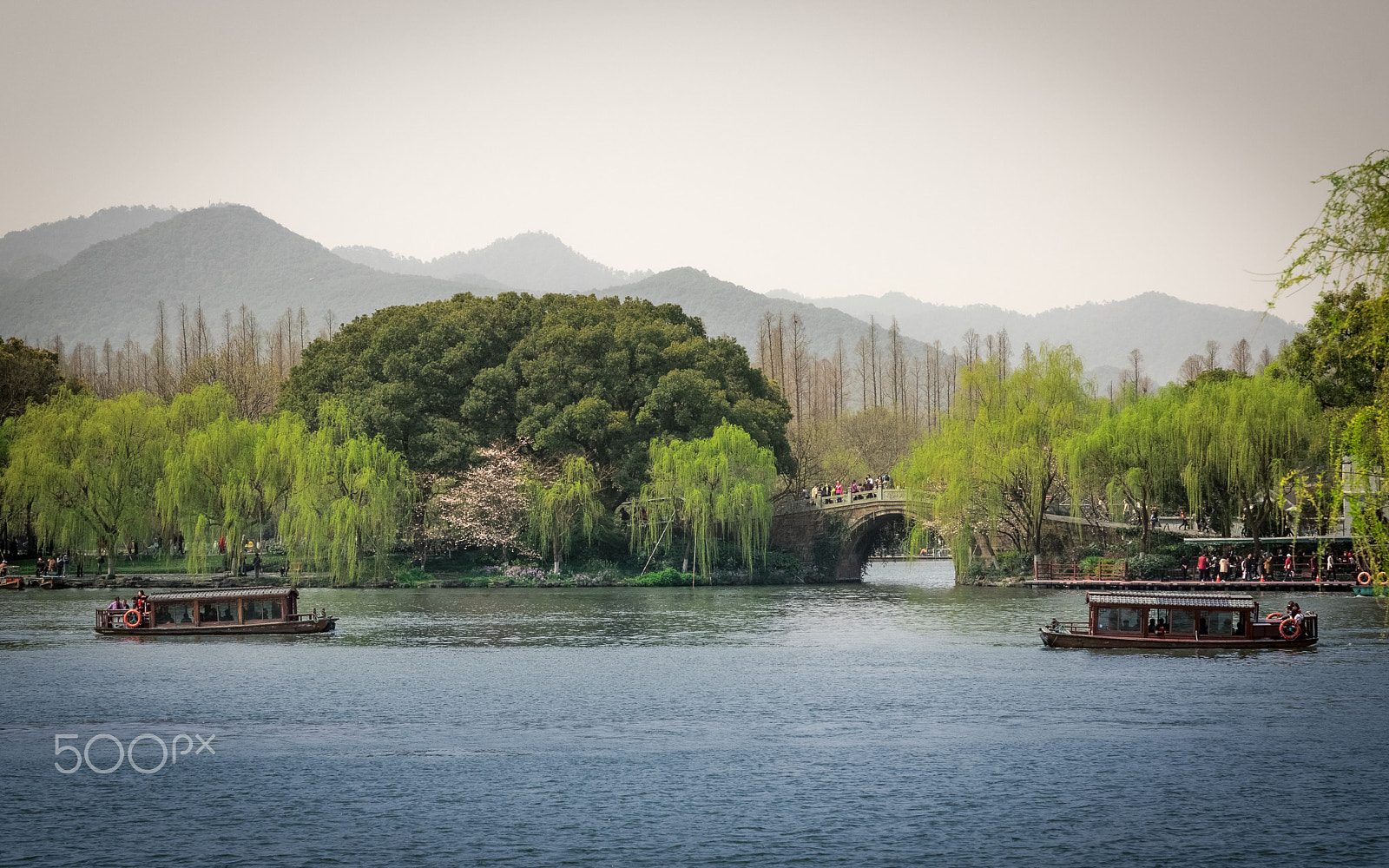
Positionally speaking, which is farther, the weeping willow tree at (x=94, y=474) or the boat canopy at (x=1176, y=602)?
the weeping willow tree at (x=94, y=474)

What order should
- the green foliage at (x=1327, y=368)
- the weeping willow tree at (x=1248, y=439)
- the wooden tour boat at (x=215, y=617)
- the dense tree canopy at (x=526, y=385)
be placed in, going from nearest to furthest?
1. the wooden tour boat at (x=215, y=617)
2. the green foliage at (x=1327, y=368)
3. the weeping willow tree at (x=1248, y=439)
4. the dense tree canopy at (x=526, y=385)

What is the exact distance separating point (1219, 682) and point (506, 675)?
61.4ft

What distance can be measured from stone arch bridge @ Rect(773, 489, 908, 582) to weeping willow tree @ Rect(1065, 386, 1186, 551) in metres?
13.9

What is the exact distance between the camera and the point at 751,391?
255 ft

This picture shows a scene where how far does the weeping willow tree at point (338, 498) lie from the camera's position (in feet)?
197

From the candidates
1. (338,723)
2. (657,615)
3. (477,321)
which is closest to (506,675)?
(338,723)

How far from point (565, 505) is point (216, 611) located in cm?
2351

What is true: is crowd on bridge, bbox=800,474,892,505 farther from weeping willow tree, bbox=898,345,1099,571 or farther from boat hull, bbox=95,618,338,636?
boat hull, bbox=95,618,338,636

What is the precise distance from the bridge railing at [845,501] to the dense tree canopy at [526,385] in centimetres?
388

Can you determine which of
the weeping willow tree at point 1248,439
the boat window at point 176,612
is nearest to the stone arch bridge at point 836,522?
the weeping willow tree at point 1248,439

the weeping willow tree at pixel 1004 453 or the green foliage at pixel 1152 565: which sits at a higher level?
the weeping willow tree at pixel 1004 453

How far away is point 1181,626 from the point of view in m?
37.7

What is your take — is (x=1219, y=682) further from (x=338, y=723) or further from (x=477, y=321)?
(x=477, y=321)

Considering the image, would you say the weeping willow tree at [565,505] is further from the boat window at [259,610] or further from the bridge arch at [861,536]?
the boat window at [259,610]
